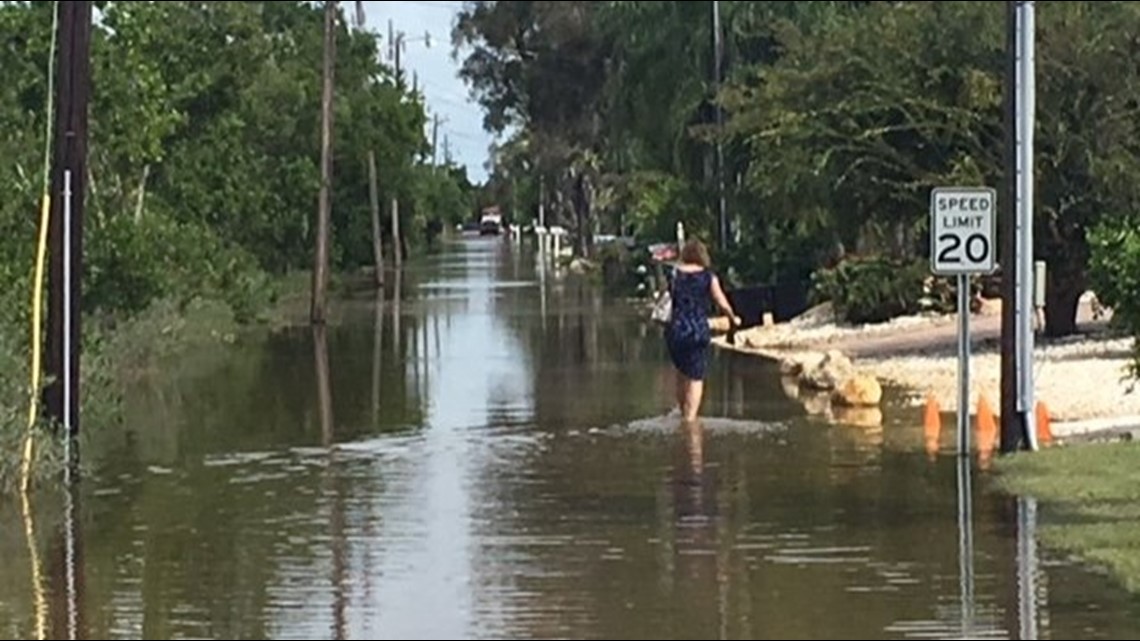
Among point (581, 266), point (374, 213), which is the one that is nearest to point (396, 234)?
point (581, 266)

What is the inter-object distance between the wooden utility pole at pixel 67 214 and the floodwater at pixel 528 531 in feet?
2.74

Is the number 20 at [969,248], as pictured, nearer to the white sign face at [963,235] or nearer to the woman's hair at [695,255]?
the white sign face at [963,235]

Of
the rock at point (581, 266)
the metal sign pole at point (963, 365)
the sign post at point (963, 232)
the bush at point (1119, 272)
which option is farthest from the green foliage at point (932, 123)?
the rock at point (581, 266)

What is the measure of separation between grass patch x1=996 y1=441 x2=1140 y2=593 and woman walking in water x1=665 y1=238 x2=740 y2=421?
3999 millimetres

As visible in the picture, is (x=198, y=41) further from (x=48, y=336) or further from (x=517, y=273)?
(x=517, y=273)

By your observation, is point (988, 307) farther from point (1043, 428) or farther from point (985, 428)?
point (1043, 428)

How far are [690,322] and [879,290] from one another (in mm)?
19924

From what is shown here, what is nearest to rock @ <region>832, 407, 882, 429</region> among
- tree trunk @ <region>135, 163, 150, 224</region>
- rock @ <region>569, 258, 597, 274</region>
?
tree trunk @ <region>135, 163, 150, 224</region>

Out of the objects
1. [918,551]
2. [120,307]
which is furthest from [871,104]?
[918,551]

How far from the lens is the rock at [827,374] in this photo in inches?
1041

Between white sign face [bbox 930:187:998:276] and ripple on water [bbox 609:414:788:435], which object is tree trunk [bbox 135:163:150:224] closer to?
ripple on water [bbox 609:414:788:435]

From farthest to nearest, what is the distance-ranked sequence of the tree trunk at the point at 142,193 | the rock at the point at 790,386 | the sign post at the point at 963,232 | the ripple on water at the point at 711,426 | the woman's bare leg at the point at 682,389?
the tree trunk at the point at 142,193
the rock at the point at 790,386
the woman's bare leg at the point at 682,389
the ripple on water at the point at 711,426
the sign post at the point at 963,232

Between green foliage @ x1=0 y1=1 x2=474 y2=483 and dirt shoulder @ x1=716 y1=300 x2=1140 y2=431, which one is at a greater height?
green foliage @ x1=0 y1=1 x2=474 y2=483

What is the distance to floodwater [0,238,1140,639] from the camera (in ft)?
38.7
